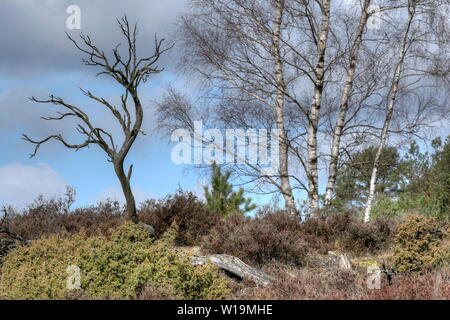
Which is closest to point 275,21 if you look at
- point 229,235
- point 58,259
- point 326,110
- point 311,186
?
point 326,110

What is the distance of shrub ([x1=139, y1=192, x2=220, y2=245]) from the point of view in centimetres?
1017

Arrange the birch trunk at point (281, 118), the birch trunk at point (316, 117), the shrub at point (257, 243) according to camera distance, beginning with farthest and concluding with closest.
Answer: the birch trunk at point (281, 118), the birch trunk at point (316, 117), the shrub at point (257, 243)

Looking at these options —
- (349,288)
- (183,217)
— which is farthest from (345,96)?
(349,288)

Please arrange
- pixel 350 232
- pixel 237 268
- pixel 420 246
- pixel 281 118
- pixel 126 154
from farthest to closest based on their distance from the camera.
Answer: pixel 281 118 < pixel 350 232 < pixel 126 154 < pixel 420 246 < pixel 237 268

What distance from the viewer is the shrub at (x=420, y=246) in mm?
6719

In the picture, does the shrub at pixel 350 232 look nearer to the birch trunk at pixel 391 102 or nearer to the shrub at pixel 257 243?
the shrub at pixel 257 243

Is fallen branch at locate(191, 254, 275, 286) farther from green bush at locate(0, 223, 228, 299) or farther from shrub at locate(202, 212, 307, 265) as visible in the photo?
shrub at locate(202, 212, 307, 265)

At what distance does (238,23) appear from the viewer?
11734 mm

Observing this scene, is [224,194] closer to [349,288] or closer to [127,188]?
[127,188]

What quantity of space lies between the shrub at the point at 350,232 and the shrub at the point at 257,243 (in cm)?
101

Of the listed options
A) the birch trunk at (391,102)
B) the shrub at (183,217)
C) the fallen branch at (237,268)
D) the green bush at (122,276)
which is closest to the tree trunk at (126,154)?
the shrub at (183,217)

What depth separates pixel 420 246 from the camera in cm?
712

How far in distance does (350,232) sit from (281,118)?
3.30 m
